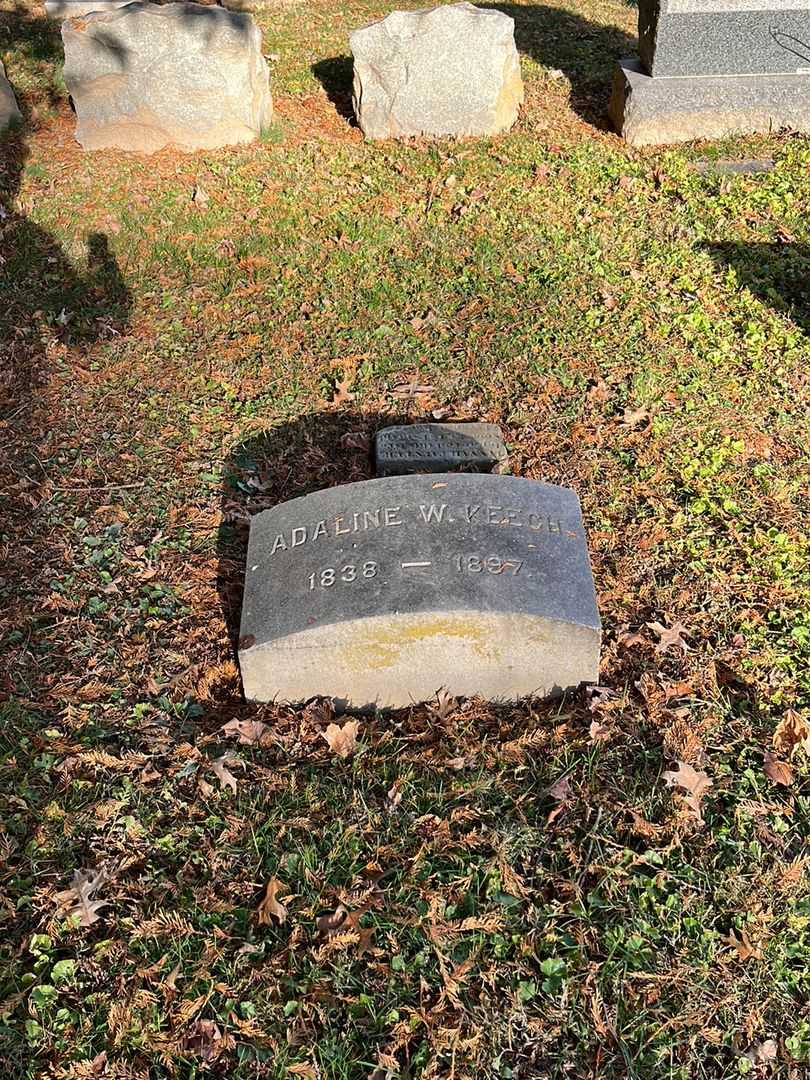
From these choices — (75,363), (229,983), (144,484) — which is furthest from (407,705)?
(75,363)

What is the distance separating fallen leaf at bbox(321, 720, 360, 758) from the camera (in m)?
3.17

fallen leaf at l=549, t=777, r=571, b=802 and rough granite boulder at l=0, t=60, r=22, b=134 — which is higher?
rough granite boulder at l=0, t=60, r=22, b=134

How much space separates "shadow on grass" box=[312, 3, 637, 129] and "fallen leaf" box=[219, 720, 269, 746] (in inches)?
274

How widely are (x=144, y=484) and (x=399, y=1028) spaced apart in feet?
9.75

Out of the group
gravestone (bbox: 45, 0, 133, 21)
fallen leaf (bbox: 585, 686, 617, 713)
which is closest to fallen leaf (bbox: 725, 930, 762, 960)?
fallen leaf (bbox: 585, 686, 617, 713)

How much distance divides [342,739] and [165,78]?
6.51 meters

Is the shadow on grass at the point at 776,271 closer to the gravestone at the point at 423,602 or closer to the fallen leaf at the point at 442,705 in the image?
the gravestone at the point at 423,602

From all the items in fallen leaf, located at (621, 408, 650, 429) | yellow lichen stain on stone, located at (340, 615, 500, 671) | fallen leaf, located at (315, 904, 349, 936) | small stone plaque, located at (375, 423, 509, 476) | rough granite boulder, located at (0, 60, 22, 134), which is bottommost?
fallen leaf, located at (315, 904, 349, 936)

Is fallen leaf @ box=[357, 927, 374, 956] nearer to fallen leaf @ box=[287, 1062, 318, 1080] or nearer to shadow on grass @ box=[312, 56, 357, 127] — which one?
fallen leaf @ box=[287, 1062, 318, 1080]

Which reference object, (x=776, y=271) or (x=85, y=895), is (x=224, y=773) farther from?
(x=776, y=271)

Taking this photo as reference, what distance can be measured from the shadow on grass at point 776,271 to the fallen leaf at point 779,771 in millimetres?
3484

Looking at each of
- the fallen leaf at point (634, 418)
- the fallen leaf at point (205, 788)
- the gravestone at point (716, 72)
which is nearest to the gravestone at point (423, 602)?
the fallen leaf at point (205, 788)

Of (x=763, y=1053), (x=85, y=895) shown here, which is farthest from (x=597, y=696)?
(x=85, y=895)

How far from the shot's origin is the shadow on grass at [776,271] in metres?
5.79
